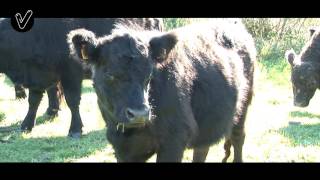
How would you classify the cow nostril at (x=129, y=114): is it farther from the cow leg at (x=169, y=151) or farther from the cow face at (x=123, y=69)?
the cow leg at (x=169, y=151)

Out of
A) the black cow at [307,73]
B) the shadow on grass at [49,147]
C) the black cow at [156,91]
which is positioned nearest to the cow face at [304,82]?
the black cow at [307,73]

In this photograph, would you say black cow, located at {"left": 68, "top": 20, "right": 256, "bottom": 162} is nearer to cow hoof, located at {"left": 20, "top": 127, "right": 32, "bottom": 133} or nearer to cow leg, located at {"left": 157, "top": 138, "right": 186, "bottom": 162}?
cow leg, located at {"left": 157, "top": 138, "right": 186, "bottom": 162}

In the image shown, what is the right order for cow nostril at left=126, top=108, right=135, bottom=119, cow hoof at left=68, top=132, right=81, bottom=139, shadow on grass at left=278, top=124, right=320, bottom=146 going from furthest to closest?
1. cow hoof at left=68, top=132, right=81, bottom=139
2. shadow on grass at left=278, top=124, right=320, bottom=146
3. cow nostril at left=126, top=108, right=135, bottom=119

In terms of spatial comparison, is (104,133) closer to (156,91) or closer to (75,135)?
(75,135)

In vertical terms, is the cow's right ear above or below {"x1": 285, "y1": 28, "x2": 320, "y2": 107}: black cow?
above

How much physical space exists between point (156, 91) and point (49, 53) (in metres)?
4.08

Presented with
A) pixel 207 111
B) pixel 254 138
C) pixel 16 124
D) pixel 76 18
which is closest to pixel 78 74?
pixel 76 18

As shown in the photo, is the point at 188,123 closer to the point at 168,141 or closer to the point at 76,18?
the point at 168,141

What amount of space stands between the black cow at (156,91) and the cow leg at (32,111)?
13.9ft

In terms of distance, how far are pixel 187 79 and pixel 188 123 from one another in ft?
1.57

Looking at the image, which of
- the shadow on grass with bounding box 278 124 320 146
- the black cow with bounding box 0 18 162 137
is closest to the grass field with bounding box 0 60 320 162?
the shadow on grass with bounding box 278 124 320 146

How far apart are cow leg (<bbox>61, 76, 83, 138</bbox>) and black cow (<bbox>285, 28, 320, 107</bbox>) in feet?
13.6

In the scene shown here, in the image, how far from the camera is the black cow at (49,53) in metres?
8.37

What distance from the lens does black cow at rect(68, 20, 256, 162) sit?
14.4 ft
